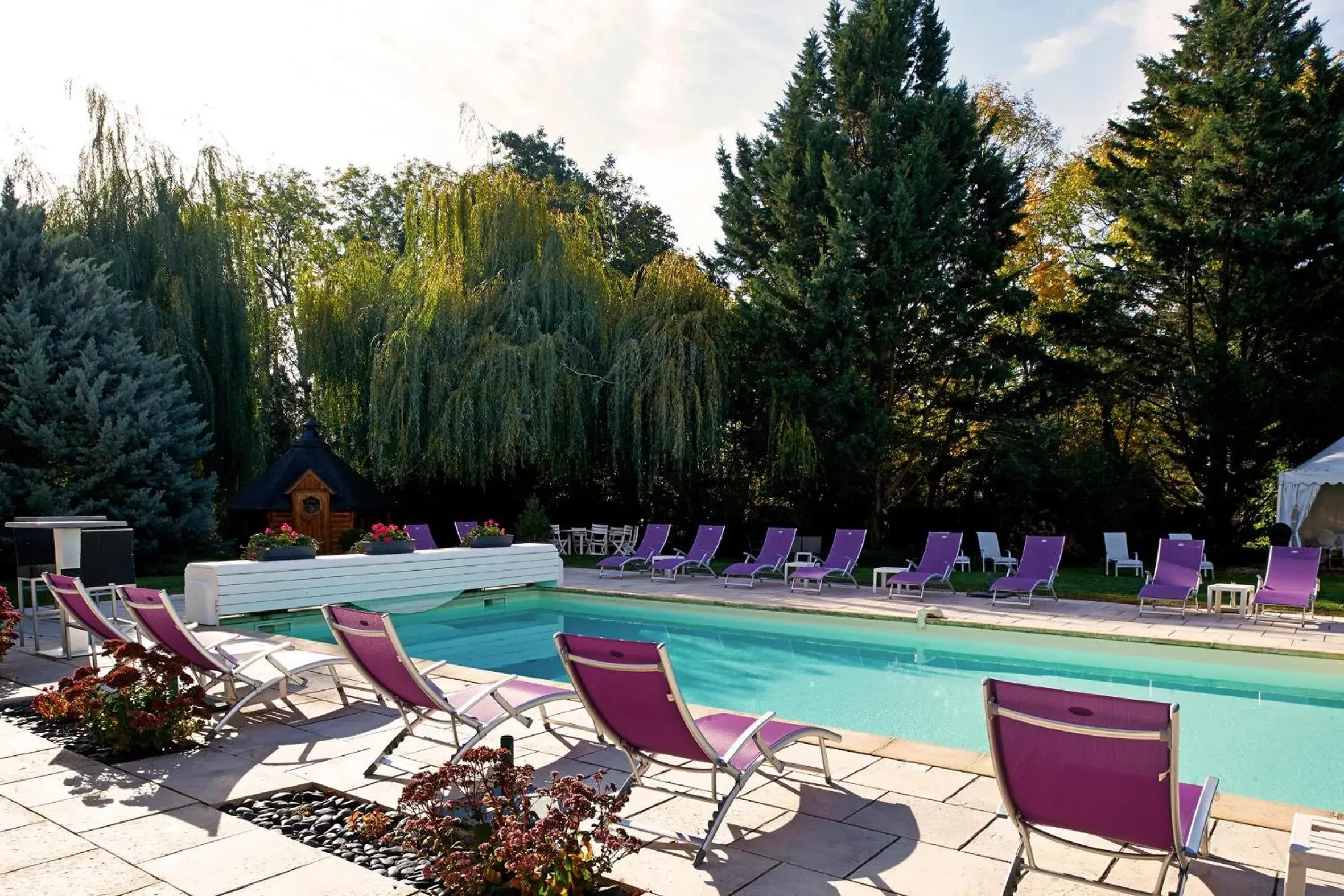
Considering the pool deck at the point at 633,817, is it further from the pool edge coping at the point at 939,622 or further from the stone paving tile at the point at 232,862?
the pool edge coping at the point at 939,622

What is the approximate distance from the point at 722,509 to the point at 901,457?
3421 millimetres

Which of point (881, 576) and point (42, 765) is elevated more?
point (881, 576)

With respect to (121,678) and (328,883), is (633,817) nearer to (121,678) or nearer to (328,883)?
(328,883)

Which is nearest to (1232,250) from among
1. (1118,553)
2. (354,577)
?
(1118,553)

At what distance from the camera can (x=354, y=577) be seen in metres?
10.7

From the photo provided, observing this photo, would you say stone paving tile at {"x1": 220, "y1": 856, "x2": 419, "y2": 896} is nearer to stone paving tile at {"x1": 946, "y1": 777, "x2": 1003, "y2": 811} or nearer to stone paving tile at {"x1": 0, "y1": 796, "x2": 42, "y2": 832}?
stone paving tile at {"x1": 0, "y1": 796, "x2": 42, "y2": 832}

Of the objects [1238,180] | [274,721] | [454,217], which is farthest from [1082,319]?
[274,721]

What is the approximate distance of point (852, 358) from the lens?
15.0 m

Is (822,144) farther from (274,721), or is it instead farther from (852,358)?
(274,721)

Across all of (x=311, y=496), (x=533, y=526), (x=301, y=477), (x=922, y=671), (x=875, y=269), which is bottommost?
(x=922, y=671)

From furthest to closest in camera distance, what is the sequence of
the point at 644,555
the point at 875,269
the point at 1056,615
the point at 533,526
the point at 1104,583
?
the point at 875,269 → the point at 533,526 → the point at 644,555 → the point at 1104,583 → the point at 1056,615

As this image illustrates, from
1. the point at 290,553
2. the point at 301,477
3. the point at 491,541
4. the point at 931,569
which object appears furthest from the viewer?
the point at 301,477

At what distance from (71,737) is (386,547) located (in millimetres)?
6469

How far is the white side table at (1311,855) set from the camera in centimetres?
224
